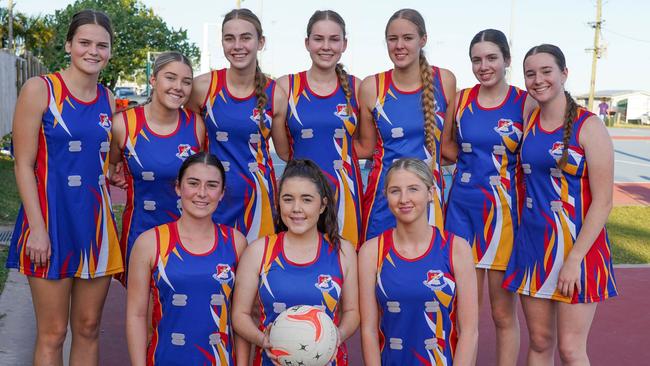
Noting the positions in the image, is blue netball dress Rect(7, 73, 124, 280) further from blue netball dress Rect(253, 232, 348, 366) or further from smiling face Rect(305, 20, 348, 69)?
smiling face Rect(305, 20, 348, 69)

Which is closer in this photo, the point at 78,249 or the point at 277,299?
the point at 277,299

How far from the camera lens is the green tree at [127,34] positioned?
43.5 meters

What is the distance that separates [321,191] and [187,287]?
0.77 meters

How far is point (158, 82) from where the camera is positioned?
3730mm

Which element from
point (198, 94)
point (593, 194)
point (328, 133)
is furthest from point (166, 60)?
point (593, 194)

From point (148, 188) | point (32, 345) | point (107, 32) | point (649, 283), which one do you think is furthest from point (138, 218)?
point (649, 283)

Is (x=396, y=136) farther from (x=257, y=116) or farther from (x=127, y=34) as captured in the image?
(x=127, y=34)

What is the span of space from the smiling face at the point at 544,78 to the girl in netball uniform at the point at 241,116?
138 cm

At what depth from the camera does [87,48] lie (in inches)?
136

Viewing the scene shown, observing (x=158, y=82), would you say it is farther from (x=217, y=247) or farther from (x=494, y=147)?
(x=494, y=147)

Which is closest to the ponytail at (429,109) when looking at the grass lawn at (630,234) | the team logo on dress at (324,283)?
the team logo on dress at (324,283)

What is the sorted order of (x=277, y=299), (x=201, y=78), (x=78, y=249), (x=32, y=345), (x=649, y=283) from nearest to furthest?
(x=277, y=299)
(x=78, y=249)
(x=201, y=78)
(x=32, y=345)
(x=649, y=283)

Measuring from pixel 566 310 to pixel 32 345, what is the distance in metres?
3.51

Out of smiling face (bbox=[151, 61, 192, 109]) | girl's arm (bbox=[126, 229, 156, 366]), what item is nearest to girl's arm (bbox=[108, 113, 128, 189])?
smiling face (bbox=[151, 61, 192, 109])
